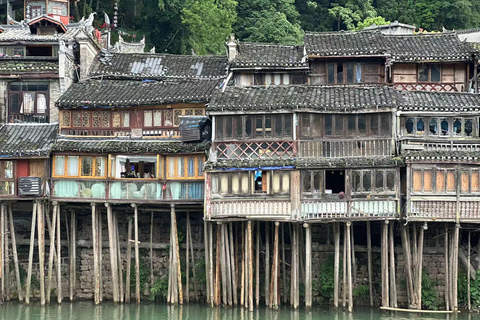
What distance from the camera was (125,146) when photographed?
48406mm

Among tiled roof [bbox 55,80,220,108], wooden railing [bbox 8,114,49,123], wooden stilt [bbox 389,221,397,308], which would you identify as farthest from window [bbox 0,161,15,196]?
wooden stilt [bbox 389,221,397,308]

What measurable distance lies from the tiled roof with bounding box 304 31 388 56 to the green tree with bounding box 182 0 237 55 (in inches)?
662

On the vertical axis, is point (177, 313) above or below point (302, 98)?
below

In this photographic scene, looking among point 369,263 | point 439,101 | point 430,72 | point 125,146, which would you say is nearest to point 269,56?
point 430,72

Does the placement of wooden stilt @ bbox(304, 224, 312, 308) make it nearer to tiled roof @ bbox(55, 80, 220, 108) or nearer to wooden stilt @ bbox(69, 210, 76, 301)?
tiled roof @ bbox(55, 80, 220, 108)

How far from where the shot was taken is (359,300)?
47875mm

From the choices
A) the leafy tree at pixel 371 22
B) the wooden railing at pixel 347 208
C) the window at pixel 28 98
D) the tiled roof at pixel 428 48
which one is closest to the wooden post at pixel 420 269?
the wooden railing at pixel 347 208

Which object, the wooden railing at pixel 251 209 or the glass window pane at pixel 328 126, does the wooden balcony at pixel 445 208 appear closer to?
the glass window pane at pixel 328 126

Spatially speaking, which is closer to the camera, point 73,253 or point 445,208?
point 445,208

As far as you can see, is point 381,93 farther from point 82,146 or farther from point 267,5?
point 267,5

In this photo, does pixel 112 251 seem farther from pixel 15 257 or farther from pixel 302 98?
pixel 302 98

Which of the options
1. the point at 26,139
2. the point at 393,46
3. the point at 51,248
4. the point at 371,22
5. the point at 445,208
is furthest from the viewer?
the point at 371,22

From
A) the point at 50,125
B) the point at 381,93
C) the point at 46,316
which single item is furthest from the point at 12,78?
the point at 381,93

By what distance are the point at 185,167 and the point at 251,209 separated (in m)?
4.28
